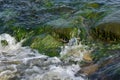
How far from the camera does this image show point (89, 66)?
9508 millimetres

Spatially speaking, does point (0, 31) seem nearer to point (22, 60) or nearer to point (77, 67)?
point (22, 60)

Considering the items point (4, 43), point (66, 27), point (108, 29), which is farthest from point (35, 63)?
point (108, 29)

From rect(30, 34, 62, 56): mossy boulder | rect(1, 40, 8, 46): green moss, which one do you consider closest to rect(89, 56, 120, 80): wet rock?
rect(30, 34, 62, 56): mossy boulder

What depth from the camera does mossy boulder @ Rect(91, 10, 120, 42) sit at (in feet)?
35.8

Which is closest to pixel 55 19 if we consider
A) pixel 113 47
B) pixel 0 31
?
pixel 0 31

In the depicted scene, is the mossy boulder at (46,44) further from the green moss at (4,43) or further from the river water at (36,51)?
the green moss at (4,43)

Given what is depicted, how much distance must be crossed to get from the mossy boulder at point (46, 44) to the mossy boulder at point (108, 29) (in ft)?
3.69

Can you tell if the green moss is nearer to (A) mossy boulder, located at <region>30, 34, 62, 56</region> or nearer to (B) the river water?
(B) the river water

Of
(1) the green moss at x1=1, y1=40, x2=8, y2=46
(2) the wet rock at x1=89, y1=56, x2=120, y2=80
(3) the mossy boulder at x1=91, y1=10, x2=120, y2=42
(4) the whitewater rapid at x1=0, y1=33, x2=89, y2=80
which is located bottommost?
(4) the whitewater rapid at x1=0, y1=33, x2=89, y2=80

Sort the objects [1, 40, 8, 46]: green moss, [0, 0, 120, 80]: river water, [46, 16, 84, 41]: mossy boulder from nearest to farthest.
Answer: [0, 0, 120, 80]: river water, [46, 16, 84, 41]: mossy boulder, [1, 40, 8, 46]: green moss

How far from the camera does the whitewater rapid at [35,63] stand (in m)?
9.37

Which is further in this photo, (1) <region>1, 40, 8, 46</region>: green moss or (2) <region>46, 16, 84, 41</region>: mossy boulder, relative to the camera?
(1) <region>1, 40, 8, 46</region>: green moss

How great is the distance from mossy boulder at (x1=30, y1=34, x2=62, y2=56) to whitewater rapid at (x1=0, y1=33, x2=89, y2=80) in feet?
0.54

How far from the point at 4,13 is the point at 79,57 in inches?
160
